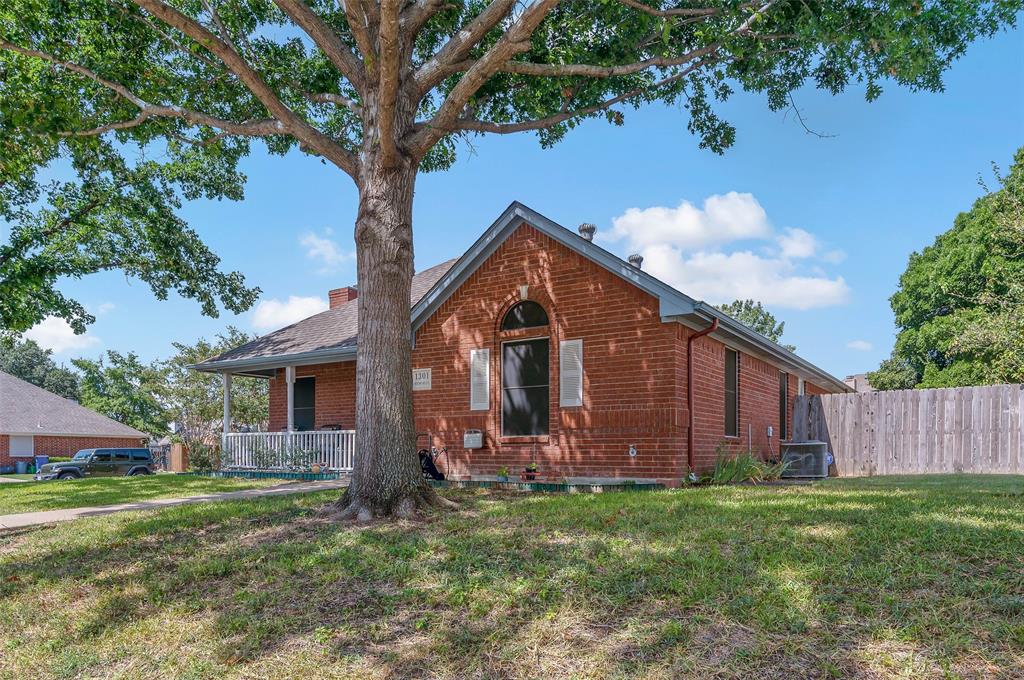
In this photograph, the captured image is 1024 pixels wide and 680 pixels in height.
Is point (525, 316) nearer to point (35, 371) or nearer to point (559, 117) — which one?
point (559, 117)

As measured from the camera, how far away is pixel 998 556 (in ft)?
16.4

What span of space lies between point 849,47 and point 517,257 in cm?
623

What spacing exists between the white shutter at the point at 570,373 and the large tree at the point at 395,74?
3759mm

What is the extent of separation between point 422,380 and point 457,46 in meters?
7.02

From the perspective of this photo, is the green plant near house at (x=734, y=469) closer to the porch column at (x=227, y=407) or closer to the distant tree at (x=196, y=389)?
the porch column at (x=227, y=407)

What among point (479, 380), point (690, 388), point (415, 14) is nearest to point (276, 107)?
point (415, 14)

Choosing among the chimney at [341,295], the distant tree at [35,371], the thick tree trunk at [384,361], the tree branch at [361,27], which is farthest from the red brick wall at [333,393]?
the distant tree at [35,371]

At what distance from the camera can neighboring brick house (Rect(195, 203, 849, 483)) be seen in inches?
446

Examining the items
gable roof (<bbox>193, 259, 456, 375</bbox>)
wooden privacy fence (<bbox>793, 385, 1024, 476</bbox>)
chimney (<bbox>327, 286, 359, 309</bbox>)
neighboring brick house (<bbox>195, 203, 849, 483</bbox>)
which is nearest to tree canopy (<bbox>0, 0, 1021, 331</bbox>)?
neighboring brick house (<bbox>195, 203, 849, 483</bbox>)

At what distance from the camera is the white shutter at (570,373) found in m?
12.0

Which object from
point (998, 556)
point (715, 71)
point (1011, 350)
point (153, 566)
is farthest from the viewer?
point (1011, 350)

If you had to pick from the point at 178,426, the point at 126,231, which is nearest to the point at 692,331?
the point at 126,231

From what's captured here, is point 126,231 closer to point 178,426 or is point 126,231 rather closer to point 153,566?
point 153,566

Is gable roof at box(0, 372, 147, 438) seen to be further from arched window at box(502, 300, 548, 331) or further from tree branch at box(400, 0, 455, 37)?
tree branch at box(400, 0, 455, 37)
